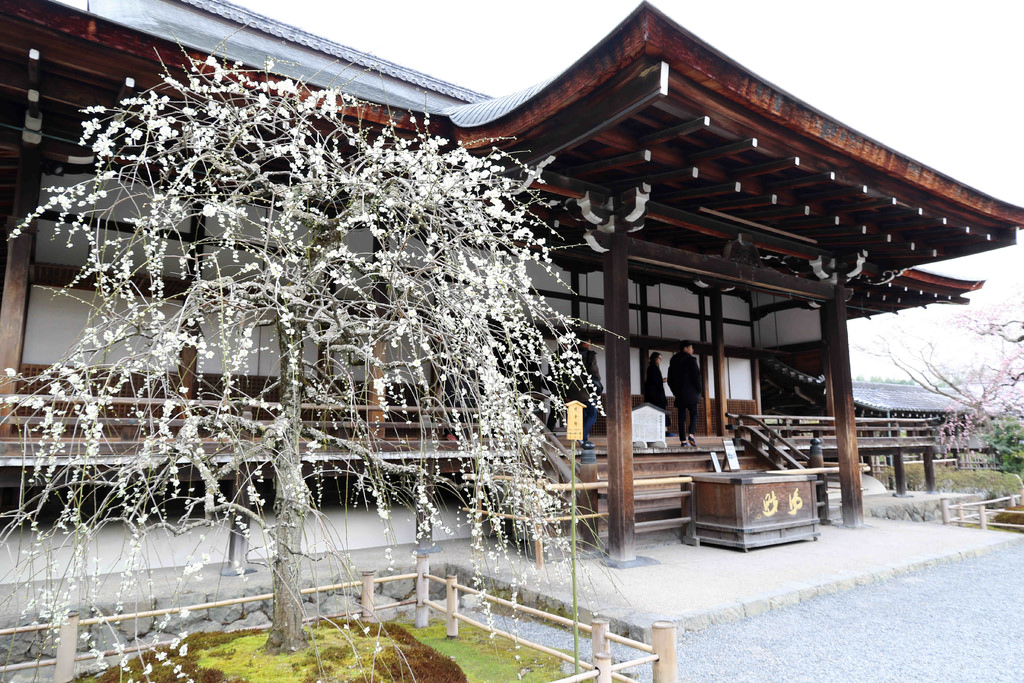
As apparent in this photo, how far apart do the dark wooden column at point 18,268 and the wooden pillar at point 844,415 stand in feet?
32.1

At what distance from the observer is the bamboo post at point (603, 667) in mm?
2848

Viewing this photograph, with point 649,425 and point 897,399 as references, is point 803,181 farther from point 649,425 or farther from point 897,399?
point 897,399

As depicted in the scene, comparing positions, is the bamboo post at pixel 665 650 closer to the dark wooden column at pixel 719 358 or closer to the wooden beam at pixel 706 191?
the wooden beam at pixel 706 191

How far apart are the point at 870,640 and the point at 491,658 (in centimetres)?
280

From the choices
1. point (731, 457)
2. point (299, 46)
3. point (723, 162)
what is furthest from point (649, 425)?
point (299, 46)

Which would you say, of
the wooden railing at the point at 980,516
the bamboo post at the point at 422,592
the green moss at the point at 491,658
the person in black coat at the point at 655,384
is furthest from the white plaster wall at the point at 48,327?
the wooden railing at the point at 980,516

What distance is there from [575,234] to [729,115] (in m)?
3.76

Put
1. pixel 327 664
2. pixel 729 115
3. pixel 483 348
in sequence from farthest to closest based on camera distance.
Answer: pixel 729 115 < pixel 327 664 < pixel 483 348

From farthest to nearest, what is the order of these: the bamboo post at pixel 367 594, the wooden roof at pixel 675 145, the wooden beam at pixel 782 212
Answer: the wooden beam at pixel 782 212, the wooden roof at pixel 675 145, the bamboo post at pixel 367 594

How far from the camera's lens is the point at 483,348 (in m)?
3.01

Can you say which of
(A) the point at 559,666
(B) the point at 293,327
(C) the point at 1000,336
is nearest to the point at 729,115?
(B) the point at 293,327

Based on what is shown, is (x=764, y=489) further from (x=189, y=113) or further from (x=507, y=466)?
(x=189, y=113)

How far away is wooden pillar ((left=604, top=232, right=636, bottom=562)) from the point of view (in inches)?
248

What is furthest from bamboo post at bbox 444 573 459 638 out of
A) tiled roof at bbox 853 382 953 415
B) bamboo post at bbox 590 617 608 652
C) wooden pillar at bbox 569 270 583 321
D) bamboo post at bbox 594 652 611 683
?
tiled roof at bbox 853 382 953 415
